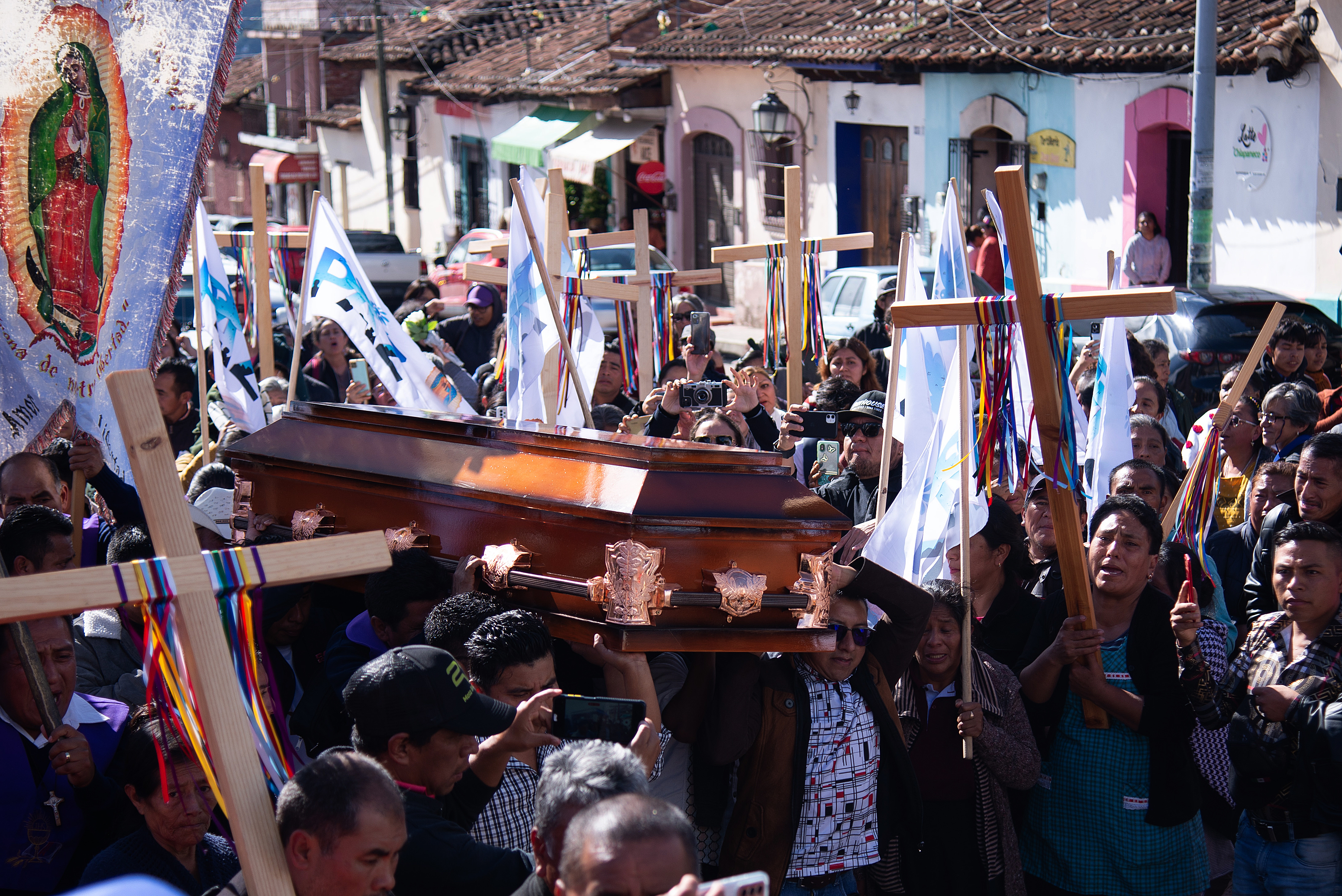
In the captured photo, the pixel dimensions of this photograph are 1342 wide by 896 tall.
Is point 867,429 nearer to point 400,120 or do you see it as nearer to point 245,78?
point 400,120

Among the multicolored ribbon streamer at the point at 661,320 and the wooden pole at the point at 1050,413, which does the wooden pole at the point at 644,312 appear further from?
the wooden pole at the point at 1050,413

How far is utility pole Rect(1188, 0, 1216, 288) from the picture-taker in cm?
1172

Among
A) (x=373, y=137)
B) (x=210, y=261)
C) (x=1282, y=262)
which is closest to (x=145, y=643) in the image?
(x=210, y=261)

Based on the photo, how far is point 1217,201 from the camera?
566 inches

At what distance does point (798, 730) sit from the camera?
3.52 m

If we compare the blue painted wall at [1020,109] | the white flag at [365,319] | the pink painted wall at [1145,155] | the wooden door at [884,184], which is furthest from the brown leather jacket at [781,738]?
the wooden door at [884,184]

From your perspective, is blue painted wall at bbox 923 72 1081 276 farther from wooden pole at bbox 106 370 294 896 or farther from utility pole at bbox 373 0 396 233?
wooden pole at bbox 106 370 294 896

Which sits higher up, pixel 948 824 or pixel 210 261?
pixel 210 261

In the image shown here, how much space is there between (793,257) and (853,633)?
4.82 metres

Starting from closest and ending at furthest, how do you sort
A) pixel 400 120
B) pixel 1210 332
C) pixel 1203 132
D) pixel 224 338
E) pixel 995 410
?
pixel 995 410 → pixel 224 338 → pixel 1210 332 → pixel 1203 132 → pixel 400 120

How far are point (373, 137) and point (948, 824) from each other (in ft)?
94.2

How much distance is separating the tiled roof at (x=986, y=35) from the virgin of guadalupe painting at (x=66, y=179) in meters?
11.6

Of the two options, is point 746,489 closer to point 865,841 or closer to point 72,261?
point 865,841

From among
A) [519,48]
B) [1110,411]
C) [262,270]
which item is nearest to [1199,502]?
[1110,411]
